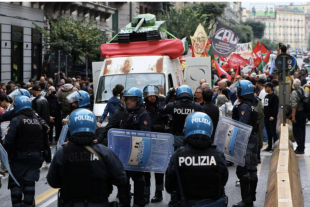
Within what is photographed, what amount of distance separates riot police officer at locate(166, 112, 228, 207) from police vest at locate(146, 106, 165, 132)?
415 centimetres

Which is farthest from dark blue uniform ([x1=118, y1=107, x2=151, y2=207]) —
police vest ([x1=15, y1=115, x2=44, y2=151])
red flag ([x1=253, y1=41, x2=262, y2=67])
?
red flag ([x1=253, y1=41, x2=262, y2=67])

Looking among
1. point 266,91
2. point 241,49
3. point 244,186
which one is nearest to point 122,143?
point 244,186

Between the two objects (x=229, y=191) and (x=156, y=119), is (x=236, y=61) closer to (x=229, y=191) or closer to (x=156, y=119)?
(x=229, y=191)

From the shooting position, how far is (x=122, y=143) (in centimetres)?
724

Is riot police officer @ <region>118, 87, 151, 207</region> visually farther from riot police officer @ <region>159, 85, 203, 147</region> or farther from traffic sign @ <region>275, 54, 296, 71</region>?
traffic sign @ <region>275, 54, 296, 71</region>

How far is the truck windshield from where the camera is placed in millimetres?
15117

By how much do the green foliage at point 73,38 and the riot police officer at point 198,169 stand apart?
24200 millimetres

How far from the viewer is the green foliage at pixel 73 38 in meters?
29.3

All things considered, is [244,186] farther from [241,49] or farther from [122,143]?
[241,49]

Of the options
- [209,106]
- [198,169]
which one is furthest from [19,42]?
[198,169]

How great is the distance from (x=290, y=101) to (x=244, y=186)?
799cm

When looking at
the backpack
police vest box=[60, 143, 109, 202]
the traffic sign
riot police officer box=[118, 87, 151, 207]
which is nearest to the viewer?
police vest box=[60, 143, 109, 202]

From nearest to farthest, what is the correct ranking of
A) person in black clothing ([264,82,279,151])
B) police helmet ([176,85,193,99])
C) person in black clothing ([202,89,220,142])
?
police helmet ([176,85,193,99]) < person in black clothing ([202,89,220,142]) < person in black clothing ([264,82,279,151])

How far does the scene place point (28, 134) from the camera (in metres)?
7.94
